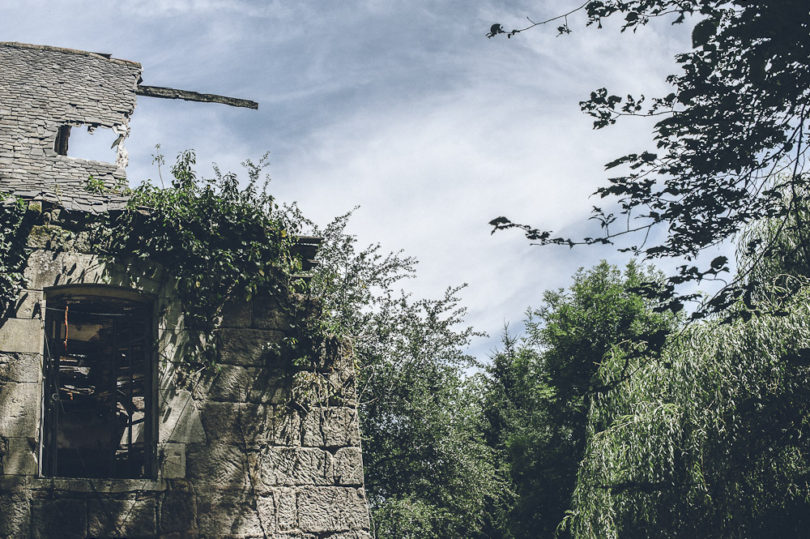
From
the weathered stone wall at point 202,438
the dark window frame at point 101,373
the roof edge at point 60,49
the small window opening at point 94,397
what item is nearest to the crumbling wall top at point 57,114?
the roof edge at point 60,49

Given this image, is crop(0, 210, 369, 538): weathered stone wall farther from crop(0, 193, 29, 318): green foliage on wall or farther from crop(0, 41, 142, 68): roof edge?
crop(0, 41, 142, 68): roof edge

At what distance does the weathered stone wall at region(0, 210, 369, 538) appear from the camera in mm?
5070

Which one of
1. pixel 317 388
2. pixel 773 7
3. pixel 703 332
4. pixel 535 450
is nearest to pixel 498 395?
pixel 535 450

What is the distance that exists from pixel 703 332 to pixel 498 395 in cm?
1713

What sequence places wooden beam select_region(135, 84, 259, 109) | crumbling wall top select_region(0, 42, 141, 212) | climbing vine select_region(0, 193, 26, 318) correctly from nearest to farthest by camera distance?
climbing vine select_region(0, 193, 26, 318) → crumbling wall top select_region(0, 42, 141, 212) → wooden beam select_region(135, 84, 259, 109)

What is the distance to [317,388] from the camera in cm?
A: 607

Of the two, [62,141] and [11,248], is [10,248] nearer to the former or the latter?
[11,248]

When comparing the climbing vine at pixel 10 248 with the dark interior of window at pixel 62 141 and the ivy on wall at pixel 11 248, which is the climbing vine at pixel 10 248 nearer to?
the ivy on wall at pixel 11 248

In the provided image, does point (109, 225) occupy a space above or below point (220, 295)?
above

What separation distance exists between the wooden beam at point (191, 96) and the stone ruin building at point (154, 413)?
1177 millimetres

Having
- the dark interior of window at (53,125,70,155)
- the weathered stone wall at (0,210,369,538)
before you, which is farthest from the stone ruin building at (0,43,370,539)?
the dark interior of window at (53,125,70,155)

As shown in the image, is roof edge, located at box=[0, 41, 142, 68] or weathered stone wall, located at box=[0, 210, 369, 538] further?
roof edge, located at box=[0, 41, 142, 68]

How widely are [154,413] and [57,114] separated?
2.97 meters

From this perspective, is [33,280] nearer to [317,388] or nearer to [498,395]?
[317,388]
